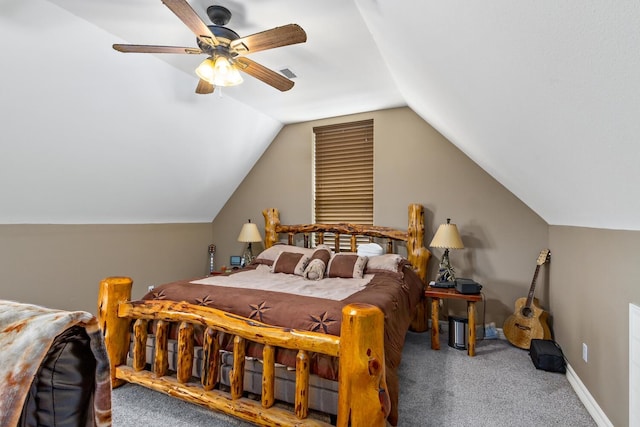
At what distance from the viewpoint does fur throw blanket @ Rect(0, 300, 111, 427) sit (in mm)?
720

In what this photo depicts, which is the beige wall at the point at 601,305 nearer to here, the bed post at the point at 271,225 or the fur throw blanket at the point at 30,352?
the fur throw blanket at the point at 30,352

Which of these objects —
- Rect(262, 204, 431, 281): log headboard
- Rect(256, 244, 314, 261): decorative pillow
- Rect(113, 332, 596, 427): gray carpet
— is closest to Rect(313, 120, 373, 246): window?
Rect(262, 204, 431, 281): log headboard

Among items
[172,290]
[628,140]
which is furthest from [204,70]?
[628,140]

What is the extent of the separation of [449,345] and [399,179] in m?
1.95

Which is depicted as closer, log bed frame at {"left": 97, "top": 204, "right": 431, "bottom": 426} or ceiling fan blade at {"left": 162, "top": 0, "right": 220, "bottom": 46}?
log bed frame at {"left": 97, "top": 204, "right": 431, "bottom": 426}

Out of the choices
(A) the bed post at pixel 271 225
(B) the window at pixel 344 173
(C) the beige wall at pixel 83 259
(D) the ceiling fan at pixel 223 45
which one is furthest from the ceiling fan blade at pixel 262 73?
(C) the beige wall at pixel 83 259

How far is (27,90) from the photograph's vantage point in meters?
2.35

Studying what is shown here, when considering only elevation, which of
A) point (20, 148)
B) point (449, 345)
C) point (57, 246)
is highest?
point (20, 148)

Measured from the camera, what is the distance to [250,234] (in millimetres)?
4453

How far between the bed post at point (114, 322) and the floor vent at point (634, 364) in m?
3.01

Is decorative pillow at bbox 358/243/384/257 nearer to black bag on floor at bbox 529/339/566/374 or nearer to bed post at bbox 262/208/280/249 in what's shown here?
bed post at bbox 262/208/280/249

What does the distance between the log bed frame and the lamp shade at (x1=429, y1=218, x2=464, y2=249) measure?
1977mm

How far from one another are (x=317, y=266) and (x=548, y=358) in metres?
2.11

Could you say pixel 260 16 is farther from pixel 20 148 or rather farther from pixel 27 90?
pixel 20 148
